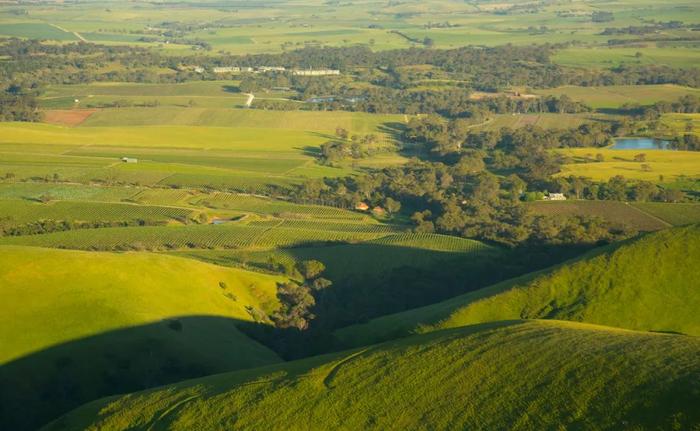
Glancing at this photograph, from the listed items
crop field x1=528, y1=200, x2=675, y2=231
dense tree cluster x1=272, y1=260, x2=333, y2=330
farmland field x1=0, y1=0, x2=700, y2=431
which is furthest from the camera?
crop field x1=528, y1=200, x2=675, y2=231

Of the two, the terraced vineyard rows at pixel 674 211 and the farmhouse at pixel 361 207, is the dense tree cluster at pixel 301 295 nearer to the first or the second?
the farmhouse at pixel 361 207

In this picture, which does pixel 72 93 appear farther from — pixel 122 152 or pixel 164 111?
pixel 122 152

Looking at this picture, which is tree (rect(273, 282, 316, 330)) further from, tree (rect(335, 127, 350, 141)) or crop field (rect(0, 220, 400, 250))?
tree (rect(335, 127, 350, 141))

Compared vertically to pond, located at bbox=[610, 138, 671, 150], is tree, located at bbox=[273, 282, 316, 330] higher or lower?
higher

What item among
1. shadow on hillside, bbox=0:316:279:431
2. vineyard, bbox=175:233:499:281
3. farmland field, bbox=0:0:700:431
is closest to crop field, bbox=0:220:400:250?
farmland field, bbox=0:0:700:431

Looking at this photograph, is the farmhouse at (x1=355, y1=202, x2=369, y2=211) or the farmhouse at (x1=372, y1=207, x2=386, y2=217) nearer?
the farmhouse at (x1=372, y1=207, x2=386, y2=217)

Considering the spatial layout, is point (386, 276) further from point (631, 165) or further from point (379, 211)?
point (631, 165)
